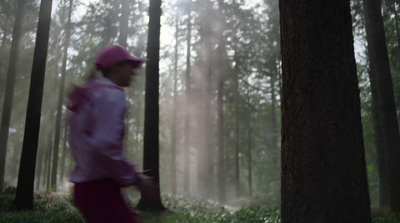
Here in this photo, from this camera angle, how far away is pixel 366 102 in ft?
68.4

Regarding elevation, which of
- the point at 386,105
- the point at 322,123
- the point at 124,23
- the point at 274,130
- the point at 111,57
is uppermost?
the point at 124,23

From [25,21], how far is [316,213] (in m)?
21.3

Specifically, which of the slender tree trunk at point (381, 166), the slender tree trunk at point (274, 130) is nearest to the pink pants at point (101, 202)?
the slender tree trunk at point (381, 166)

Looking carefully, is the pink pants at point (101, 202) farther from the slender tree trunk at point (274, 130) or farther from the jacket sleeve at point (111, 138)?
the slender tree trunk at point (274, 130)

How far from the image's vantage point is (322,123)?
3490 mm

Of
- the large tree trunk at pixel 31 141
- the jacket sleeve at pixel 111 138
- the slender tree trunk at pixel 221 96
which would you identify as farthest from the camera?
the slender tree trunk at pixel 221 96

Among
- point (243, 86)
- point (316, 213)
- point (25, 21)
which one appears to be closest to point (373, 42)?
point (316, 213)

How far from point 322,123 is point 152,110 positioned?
8.73 meters

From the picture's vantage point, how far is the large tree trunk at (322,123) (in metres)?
3.40

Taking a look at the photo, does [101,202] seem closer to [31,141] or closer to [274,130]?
[31,141]

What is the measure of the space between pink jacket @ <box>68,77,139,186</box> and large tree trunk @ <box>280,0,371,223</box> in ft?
6.37

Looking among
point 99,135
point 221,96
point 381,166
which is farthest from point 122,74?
point 221,96

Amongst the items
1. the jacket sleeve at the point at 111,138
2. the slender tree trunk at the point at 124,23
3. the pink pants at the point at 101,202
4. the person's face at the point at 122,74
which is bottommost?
the pink pants at the point at 101,202

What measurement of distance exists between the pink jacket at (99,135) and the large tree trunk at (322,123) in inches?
76.5
